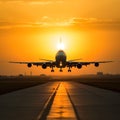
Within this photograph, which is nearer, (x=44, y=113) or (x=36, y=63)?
(x=44, y=113)

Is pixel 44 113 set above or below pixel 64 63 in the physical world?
below

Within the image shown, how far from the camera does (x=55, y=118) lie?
985 inches

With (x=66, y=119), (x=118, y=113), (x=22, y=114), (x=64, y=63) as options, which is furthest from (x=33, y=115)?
(x=64, y=63)

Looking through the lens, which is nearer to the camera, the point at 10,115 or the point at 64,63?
the point at 10,115

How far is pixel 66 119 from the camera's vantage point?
2448 centimetres

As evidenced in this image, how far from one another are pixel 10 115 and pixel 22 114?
856 millimetres

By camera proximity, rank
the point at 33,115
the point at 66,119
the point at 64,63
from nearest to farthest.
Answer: the point at 66,119
the point at 33,115
the point at 64,63

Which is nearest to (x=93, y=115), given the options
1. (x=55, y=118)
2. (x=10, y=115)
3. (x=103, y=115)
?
(x=103, y=115)

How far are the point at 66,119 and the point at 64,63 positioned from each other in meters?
106

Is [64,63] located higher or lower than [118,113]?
higher

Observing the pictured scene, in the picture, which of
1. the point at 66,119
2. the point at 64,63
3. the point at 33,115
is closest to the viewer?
the point at 66,119

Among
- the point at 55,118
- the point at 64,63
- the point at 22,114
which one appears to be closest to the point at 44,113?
the point at 22,114

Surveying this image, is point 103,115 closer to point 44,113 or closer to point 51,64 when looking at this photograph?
point 44,113

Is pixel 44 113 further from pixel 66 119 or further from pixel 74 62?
pixel 74 62
